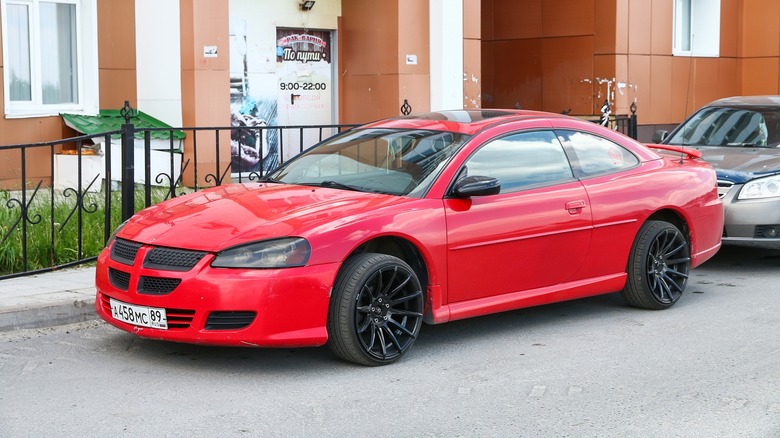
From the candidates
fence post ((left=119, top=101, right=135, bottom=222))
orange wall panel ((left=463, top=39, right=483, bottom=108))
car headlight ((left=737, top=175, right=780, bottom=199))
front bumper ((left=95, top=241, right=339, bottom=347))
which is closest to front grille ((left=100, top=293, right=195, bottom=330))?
front bumper ((left=95, top=241, right=339, bottom=347))

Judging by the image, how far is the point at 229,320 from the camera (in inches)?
254

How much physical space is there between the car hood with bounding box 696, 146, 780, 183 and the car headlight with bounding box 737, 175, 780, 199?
0.05 metres

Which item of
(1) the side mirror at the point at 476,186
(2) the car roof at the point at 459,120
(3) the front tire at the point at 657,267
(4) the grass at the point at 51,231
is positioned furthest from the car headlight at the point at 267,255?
(4) the grass at the point at 51,231

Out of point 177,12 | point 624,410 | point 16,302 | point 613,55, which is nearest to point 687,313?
point 624,410

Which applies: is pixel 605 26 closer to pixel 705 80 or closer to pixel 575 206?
pixel 705 80

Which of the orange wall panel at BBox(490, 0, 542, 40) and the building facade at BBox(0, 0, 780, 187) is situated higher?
the orange wall panel at BBox(490, 0, 542, 40)

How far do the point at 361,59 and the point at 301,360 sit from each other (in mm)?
11238

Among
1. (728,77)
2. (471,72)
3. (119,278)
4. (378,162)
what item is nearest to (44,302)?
(119,278)

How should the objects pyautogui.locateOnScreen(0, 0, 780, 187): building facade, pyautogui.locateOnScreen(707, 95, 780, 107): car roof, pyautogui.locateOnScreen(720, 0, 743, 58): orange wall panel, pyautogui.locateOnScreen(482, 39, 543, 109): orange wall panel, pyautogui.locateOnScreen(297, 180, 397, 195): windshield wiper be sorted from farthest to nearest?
pyautogui.locateOnScreen(720, 0, 743, 58): orange wall panel
pyautogui.locateOnScreen(482, 39, 543, 109): orange wall panel
pyautogui.locateOnScreen(0, 0, 780, 187): building facade
pyautogui.locateOnScreen(707, 95, 780, 107): car roof
pyautogui.locateOnScreen(297, 180, 397, 195): windshield wiper

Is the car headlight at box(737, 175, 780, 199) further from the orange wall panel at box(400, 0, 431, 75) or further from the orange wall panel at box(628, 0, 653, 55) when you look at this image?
the orange wall panel at box(628, 0, 653, 55)

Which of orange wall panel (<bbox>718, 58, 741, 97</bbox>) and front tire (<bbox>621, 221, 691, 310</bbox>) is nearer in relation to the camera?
front tire (<bbox>621, 221, 691, 310</bbox>)

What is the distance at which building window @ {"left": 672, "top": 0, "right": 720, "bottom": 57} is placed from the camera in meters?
22.8

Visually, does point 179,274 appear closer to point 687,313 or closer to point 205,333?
point 205,333

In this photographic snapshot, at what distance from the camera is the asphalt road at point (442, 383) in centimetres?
567
